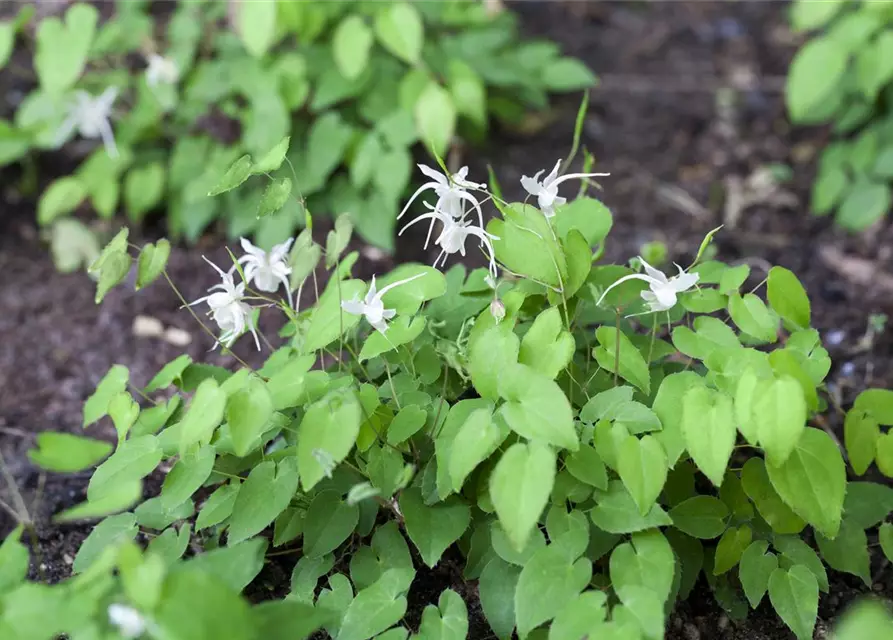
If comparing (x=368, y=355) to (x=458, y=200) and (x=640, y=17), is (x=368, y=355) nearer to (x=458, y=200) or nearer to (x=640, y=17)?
(x=458, y=200)

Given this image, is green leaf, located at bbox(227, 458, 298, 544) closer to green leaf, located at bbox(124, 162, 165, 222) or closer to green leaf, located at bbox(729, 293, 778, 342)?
green leaf, located at bbox(729, 293, 778, 342)

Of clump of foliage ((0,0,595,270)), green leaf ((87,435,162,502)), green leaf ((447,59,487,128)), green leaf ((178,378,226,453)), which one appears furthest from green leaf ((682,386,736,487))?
green leaf ((447,59,487,128))

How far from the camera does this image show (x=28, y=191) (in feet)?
8.86

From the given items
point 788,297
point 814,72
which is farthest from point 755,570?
point 814,72

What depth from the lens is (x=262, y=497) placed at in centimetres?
124

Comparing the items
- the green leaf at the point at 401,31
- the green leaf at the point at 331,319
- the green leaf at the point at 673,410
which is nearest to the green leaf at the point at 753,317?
the green leaf at the point at 673,410

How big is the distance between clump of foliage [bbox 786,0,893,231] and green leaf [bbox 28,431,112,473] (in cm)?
215

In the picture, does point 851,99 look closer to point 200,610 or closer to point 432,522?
point 432,522

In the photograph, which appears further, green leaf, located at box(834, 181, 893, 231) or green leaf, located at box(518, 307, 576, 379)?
green leaf, located at box(834, 181, 893, 231)

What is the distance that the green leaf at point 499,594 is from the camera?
1254 mm

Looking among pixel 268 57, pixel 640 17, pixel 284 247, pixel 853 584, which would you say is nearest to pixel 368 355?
pixel 284 247

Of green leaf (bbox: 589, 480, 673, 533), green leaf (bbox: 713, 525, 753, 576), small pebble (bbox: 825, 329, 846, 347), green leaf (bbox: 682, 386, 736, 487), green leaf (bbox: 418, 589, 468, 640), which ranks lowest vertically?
small pebble (bbox: 825, 329, 846, 347)

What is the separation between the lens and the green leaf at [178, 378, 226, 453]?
3.73 feet

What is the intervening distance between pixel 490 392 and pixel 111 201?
1.70 meters
